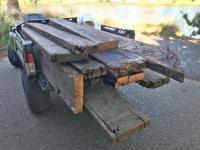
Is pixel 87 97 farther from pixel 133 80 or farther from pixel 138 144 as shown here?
pixel 138 144

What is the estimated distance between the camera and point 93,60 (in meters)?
2.96

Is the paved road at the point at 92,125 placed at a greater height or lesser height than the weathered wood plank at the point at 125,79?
lesser

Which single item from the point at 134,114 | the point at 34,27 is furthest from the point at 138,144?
the point at 34,27

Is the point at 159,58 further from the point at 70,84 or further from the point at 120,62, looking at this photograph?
the point at 70,84

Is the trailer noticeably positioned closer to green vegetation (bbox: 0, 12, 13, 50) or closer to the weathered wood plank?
the weathered wood plank

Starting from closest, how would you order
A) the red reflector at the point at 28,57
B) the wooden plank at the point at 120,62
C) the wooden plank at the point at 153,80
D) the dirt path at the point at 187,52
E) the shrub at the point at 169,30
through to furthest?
the wooden plank at the point at 120,62 < the wooden plank at the point at 153,80 < the red reflector at the point at 28,57 < the dirt path at the point at 187,52 < the shrub at the point at 169,30

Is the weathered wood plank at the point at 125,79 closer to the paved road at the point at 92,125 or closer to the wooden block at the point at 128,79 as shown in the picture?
the wooden block at the point at 128,79

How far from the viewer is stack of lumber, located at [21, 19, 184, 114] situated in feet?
8.89

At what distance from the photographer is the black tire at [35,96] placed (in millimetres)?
4379

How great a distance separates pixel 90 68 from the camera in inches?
107

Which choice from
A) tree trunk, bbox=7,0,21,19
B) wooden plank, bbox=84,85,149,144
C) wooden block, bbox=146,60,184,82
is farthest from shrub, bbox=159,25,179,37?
wooden plank, bbox=84,85,149,144

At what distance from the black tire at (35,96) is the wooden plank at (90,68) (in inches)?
66.6

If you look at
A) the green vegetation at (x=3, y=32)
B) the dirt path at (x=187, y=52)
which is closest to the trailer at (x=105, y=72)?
the dirt path at (x=187, y=52)

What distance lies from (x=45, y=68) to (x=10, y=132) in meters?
1.45
